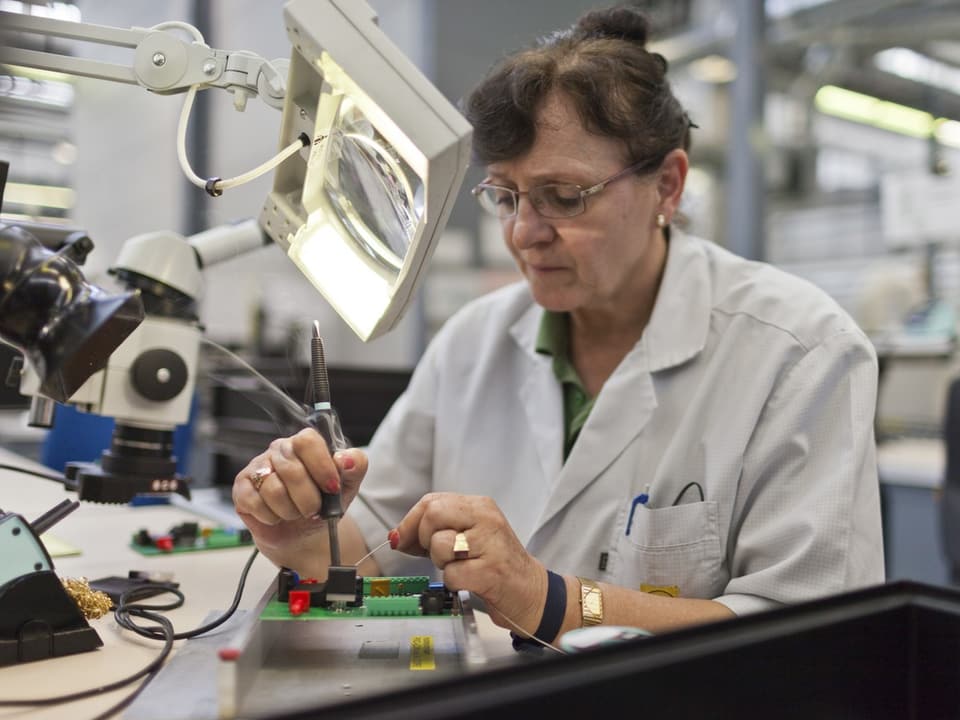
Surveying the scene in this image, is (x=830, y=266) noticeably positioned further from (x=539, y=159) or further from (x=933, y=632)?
(x=933, y=632)

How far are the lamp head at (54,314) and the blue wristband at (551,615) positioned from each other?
506mm

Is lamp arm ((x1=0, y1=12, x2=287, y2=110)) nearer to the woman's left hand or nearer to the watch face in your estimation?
the woman's left hand

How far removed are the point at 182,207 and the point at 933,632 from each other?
420cm

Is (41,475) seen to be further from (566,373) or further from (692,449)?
(692,449)

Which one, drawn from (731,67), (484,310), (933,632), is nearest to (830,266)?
(731,67)

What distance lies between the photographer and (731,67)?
358cm

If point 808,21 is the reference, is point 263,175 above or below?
below

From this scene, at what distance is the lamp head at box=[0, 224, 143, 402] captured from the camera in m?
0.64

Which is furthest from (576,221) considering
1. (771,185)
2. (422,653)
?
(771,185)

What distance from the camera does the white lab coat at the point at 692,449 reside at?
1.02 m

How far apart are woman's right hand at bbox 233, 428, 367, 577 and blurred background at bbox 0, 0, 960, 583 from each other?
152 centimetres

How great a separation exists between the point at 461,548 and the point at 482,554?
1.1 inches

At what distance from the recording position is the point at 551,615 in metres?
0.88

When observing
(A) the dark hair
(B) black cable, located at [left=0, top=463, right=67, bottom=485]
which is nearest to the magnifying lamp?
(B) black cable, located at [left=0, top=463, right=67, bottom=485]
